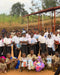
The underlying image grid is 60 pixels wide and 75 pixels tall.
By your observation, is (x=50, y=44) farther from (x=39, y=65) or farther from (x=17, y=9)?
(x=17, y=9)

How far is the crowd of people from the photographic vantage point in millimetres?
4941

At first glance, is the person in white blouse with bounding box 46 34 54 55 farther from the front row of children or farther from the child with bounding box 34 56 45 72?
the child with bounding box 34 56 45 72

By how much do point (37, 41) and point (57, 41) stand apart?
1.06 m

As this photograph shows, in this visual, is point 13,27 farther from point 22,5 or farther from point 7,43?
point 7,43

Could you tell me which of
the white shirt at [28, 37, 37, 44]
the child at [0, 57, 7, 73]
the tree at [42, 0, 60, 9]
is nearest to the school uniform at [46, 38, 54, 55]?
the white shirt at [28, 37, 37, 44]

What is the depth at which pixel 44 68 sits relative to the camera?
5.18 metres

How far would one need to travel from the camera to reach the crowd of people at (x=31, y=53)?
4.94 meters

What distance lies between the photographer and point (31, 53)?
5273 mm

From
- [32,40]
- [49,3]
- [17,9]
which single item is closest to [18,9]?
[17,9]

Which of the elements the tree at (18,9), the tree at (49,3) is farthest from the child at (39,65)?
the tree at (18,9)

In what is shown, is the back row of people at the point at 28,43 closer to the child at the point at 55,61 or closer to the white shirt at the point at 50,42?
the white shirt at the point at 50,42

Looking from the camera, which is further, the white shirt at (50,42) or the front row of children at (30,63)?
the white shirt at (50,42)

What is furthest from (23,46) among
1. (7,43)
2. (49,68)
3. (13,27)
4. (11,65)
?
(13,27)

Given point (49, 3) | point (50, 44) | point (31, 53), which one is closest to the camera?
point (31, 53)
